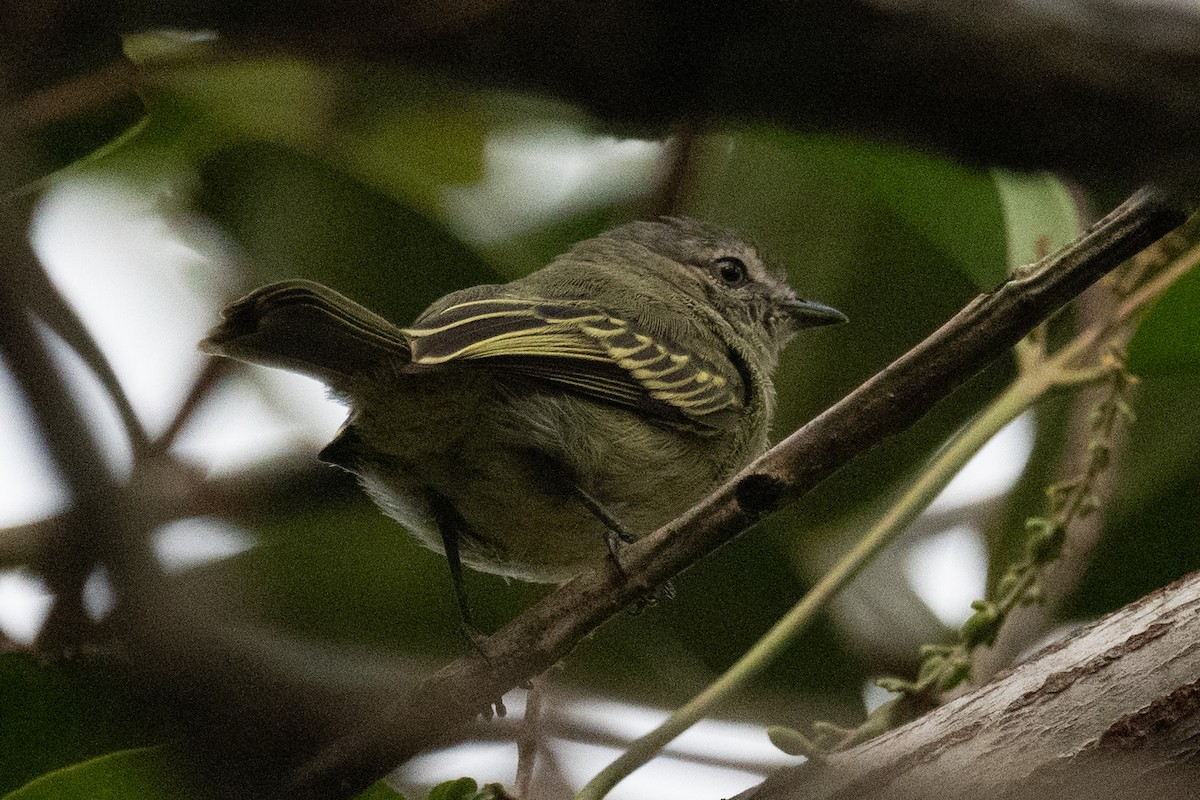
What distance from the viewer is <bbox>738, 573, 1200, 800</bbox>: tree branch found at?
6.79 ft

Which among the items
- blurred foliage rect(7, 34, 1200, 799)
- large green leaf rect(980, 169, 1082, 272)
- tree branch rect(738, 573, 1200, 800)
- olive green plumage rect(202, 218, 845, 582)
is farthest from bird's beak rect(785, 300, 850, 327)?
tree branch rect(738, 573, 1200, 800)

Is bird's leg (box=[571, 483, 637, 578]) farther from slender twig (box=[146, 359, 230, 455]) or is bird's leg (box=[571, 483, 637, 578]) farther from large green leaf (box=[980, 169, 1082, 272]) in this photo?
large green leaf (box=[980, 169, 1082, 272])

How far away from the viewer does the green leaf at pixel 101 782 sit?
94.3 inches

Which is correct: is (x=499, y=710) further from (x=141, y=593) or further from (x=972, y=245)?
(x=972, y=245)

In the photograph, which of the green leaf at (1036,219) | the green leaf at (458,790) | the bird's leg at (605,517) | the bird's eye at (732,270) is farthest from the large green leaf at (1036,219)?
the green leaf at (458,790)

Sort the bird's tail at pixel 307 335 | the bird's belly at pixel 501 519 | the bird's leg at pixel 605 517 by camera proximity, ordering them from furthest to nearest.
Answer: the bird's belly at pixel 501 519
the bird's leg at pixel 605 517
the bird's tail at pixel 307 335

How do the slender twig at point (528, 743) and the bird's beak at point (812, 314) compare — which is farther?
the bird's beak at point (812, 314)

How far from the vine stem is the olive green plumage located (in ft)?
1.71

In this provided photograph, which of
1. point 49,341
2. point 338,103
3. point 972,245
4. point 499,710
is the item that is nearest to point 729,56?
point 49,341

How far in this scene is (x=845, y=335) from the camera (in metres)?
4.73

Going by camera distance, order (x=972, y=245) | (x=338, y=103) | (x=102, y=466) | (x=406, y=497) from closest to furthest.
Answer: (x=102, y=466) → (x=406, y=497) → (x=972, y=245) → (x=338, y=103)

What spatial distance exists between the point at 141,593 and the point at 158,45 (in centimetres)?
222

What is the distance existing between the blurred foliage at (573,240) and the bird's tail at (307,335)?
508 mm

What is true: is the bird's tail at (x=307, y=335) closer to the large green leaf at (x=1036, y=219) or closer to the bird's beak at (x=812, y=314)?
the large green leaf at (x=1036, y=219)
